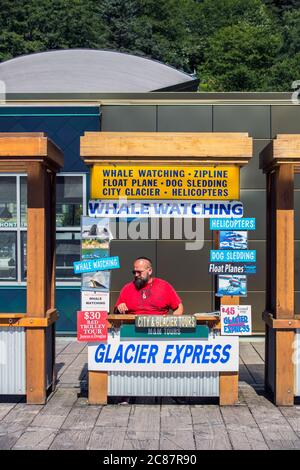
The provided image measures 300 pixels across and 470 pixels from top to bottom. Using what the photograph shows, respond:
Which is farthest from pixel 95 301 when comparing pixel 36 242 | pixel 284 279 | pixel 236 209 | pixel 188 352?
pixel 284 279

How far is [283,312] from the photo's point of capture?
28.4 ft

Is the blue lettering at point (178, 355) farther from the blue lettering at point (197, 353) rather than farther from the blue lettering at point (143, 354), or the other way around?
the blue lettering at point (143, 354)

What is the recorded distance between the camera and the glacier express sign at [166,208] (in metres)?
8.82

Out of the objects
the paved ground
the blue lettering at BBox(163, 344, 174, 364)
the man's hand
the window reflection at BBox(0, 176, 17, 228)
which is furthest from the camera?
the window reflection at BBox(0, 176, 17, 228)

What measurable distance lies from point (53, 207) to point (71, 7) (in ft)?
205

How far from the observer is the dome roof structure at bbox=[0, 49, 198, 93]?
21797 mm

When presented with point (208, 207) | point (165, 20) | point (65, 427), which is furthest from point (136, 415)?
point (165, 20)

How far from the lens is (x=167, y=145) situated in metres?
8.68

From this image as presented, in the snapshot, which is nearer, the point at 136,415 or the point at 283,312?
the point at 136,415

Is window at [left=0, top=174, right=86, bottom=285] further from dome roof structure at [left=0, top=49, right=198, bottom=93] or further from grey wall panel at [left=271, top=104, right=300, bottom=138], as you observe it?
dome roof structure at [left=0, top=49, right=198, bottom=93]

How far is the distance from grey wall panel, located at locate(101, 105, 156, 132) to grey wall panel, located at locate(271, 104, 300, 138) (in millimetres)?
2300

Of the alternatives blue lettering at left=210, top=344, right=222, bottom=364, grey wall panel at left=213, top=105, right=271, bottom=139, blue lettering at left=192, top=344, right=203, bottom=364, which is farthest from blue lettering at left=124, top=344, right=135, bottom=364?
grey wall panel at left=213, top=105, right=271, bottom=139

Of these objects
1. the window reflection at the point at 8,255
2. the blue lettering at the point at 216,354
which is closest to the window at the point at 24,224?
the window reflection at the point at 8,255
